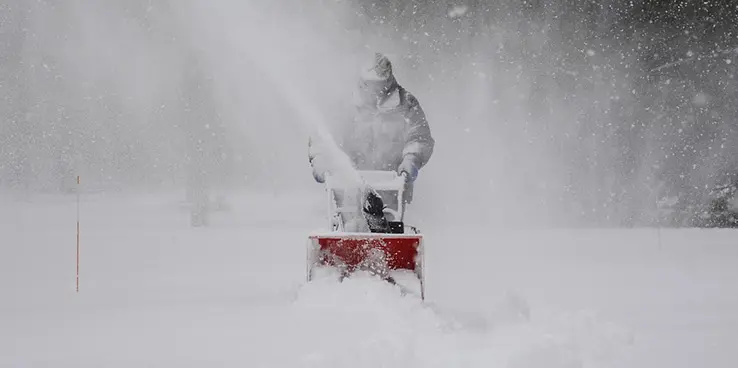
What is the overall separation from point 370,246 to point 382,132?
5.27ft

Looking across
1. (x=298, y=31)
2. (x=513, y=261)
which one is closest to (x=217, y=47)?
(x=298, y=31)

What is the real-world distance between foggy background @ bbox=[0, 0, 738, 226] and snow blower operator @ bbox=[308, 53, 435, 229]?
7.95 metres

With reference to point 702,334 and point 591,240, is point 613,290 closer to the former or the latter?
point 702,334

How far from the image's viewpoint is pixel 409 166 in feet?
20.9

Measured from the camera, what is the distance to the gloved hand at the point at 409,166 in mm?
6328

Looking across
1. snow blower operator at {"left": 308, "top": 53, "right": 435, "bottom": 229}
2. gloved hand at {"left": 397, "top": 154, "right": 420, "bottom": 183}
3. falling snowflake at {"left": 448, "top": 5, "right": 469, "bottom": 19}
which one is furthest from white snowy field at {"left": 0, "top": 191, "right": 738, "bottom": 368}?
falling snowflake at {"left": 448, "top": 5, "right": 469, "bottom": 19}

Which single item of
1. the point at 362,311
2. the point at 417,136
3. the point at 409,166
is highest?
the point at 417,136

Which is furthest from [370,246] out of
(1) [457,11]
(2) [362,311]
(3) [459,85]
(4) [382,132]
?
(3) [459,85]

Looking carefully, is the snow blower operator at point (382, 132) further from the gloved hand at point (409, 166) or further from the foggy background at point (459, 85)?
the foggy background at point (459, 85)

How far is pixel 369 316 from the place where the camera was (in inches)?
199

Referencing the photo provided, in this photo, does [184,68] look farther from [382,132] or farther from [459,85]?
[382,132]

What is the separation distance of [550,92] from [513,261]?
1204cm

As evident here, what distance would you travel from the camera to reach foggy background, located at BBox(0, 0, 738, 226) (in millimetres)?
18031

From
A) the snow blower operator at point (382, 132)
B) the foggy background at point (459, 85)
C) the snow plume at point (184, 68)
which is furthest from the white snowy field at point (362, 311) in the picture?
the foggy background at point (459, 85)
